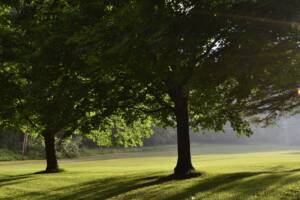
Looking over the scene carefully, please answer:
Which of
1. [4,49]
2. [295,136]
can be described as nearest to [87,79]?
[4,49]

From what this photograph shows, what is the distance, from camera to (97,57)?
1251 cm

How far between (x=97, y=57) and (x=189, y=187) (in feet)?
21.1

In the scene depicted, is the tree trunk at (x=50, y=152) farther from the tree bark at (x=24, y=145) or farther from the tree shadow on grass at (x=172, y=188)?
the tree bark at (x=24, y=145)

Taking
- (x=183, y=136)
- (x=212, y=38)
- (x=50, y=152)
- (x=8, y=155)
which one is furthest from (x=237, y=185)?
(x=8, y=155)

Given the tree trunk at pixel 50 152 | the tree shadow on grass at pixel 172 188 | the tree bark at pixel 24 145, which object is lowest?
the tree shadow on grass at pixel 172 188

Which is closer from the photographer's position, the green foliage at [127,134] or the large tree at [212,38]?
the large tree at [212,38]

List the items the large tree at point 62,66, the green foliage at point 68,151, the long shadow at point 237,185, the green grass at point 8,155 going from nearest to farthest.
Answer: the large tree at point 62,66, the long shadow at point 237,185, the green grass at point 8,155, the green foliage at point 68,151

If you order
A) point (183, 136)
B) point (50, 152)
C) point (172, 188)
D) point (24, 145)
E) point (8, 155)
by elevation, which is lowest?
point (172, 188)

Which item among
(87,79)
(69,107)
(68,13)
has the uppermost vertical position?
(68,13)

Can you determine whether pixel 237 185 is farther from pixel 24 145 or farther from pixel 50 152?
pixel 24 145

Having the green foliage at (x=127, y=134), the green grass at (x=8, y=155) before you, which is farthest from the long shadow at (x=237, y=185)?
the green grass at (x=8, y=155)

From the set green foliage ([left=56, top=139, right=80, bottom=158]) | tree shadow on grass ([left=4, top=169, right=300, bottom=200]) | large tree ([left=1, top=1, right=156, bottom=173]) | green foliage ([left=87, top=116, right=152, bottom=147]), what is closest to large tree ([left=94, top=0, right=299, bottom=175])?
large tree ([left=1, top=1, right=156, bottom=173])

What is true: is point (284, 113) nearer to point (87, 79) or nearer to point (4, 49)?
point (87, 79)

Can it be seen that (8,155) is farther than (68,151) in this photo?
No
